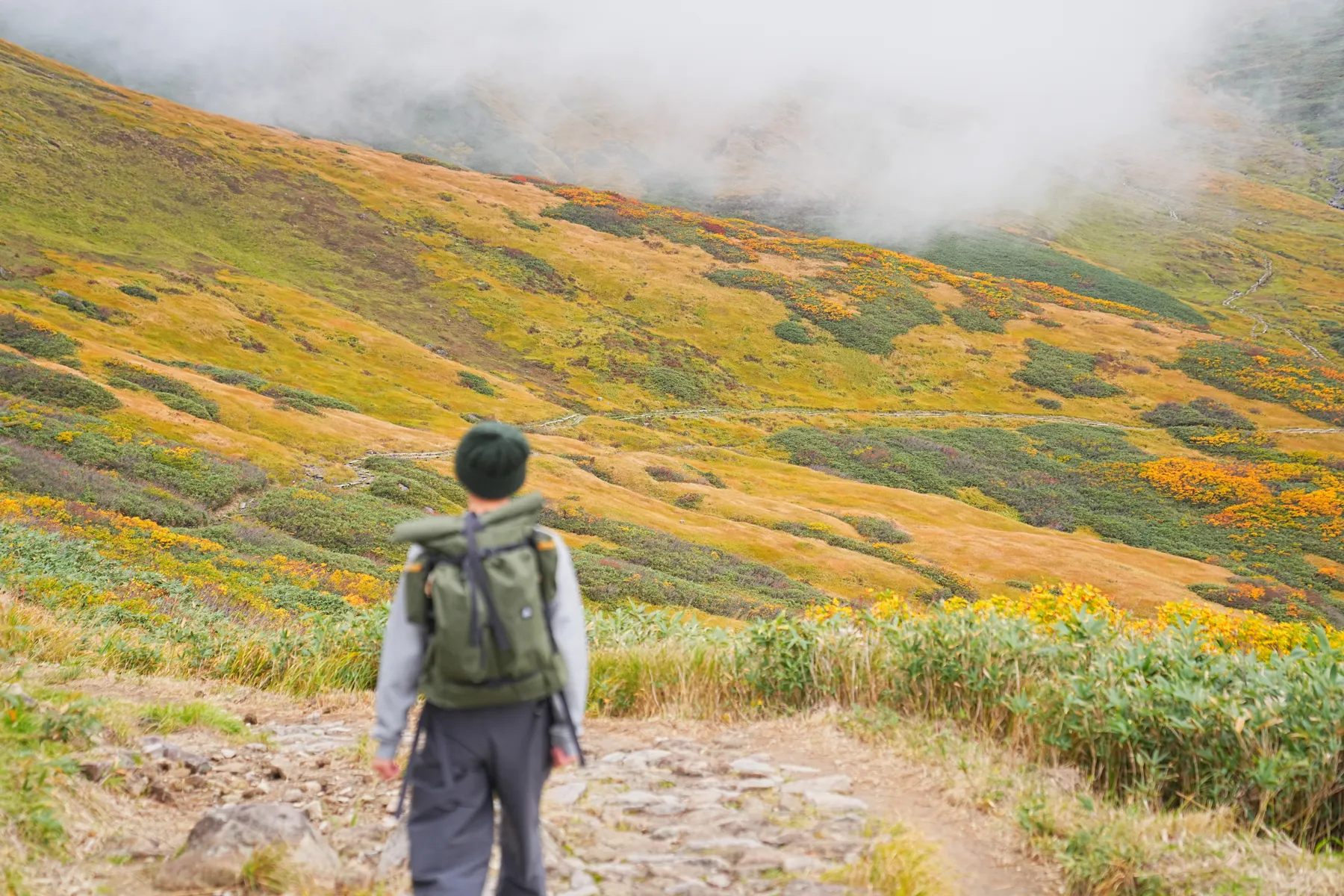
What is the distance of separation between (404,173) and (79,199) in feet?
157

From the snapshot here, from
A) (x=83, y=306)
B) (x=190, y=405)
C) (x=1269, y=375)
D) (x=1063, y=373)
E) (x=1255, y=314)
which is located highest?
(x=1255, y=314)

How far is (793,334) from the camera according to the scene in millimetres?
92625

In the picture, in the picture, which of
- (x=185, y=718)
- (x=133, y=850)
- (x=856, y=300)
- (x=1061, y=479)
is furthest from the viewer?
(x=856, y=300)

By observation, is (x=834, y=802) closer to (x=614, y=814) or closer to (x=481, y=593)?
(x=614, y=814)

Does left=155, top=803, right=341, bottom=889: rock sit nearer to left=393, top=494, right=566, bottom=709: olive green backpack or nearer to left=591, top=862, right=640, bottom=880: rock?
left=591, top=862, right=640, bottom=880: rock

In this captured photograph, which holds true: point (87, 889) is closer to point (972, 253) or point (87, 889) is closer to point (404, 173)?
point (404, 173)

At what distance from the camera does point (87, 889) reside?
4246mm

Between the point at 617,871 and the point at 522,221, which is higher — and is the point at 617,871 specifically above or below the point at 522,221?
below

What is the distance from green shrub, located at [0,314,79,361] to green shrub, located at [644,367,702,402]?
4898cm

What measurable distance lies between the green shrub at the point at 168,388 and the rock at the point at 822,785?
37.2 meters

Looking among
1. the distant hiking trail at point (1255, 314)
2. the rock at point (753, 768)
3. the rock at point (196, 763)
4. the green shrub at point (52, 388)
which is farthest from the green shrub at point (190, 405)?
the distant hiking trail at point (1255, 314)

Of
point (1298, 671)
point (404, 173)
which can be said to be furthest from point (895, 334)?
point (1298, 671)

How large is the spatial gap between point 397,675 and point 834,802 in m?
3.68

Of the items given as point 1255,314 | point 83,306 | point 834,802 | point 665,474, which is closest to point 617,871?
point 834,802
